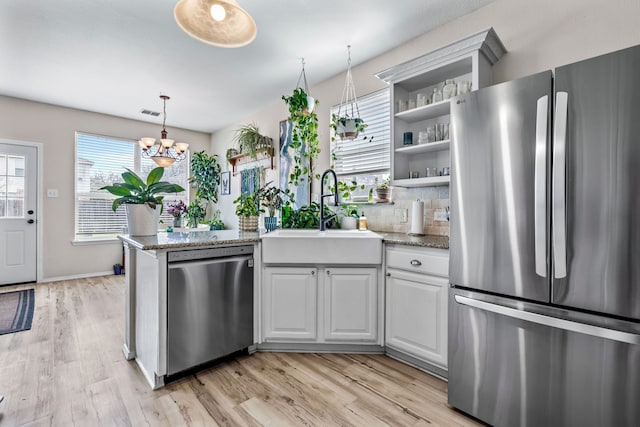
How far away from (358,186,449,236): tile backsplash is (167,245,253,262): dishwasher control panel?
1.32 m

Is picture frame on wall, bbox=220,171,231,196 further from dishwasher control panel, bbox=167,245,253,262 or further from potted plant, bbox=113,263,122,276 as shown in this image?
dishwasher control panel, bbox=167,245,253,262

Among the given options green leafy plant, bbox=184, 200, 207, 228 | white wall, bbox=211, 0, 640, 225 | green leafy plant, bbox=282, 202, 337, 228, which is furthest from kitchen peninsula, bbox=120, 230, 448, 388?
green leafy plant, bbox=184, 200, 207, 228

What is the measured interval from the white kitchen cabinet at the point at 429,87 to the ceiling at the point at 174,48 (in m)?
0.43

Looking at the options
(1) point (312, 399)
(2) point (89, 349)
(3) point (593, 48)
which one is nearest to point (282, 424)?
(1) point (312, 399)

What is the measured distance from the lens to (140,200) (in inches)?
88.7

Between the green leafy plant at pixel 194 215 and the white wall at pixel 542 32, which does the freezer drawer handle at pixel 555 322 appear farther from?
the green leafy plant at pixel 194 215

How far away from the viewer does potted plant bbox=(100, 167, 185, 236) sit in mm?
2223

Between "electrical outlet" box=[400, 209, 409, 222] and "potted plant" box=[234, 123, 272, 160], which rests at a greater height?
"potted plant" box=[234, 123, 272, 160]

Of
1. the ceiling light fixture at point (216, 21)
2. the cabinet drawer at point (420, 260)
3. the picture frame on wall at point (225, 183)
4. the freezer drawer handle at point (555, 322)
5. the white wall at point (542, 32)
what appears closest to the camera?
the freezer drawer handle at point (555, 322)

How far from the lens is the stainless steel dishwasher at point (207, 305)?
1919mm

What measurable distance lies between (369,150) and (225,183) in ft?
10.6

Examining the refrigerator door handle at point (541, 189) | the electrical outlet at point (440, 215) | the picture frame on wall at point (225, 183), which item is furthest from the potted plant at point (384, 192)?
the picture frame on wall at point (225, 183)

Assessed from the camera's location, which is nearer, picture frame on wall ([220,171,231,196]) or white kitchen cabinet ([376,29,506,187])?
white kitchen cabinet ([376,29,506,187])

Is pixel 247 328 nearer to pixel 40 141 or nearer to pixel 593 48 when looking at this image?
pixel 593 48
